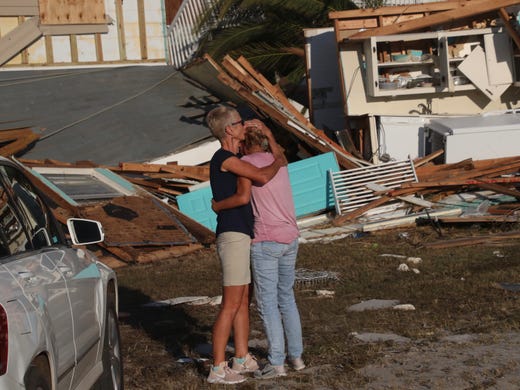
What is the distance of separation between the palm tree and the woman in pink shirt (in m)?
14.6

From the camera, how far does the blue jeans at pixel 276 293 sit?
6.84 m

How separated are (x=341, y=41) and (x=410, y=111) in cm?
185

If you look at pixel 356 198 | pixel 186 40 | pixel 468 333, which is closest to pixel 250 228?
pixel 468 333

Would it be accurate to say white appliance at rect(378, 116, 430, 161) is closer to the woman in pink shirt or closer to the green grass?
the green grass

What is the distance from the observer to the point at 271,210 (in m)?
6.89

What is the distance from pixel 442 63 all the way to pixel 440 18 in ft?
2.69

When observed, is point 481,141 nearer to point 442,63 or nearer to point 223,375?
point 442,63

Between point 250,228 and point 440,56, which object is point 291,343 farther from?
point 440,56

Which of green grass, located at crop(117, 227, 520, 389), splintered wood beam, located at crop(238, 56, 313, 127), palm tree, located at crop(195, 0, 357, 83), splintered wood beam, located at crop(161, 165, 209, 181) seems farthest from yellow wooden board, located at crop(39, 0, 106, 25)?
green grass, located at crop(117, 227, 520, 389)

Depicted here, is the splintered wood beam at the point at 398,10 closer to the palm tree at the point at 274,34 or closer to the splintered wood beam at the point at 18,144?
the palm tree at the point at 274,34

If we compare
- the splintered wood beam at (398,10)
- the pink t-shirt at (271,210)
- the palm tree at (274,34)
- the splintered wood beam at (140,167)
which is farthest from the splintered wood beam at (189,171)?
the pink t-shirt at (271,210)

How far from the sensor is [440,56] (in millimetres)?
18625

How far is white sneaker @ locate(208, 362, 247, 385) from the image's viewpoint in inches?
271

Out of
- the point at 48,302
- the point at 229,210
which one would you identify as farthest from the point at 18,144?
the point at 48,302
